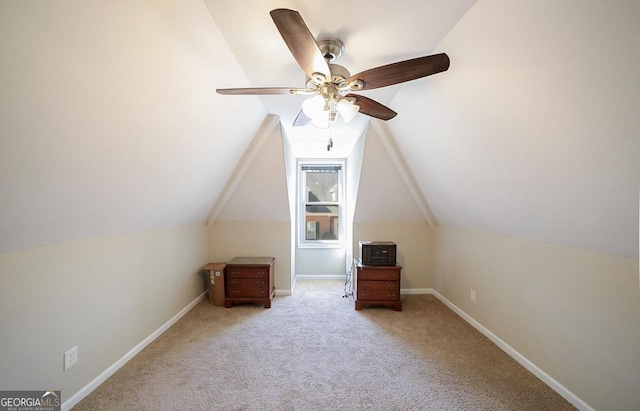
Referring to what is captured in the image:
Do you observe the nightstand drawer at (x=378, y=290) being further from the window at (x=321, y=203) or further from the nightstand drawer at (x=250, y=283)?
the window at (x=321, y=203)

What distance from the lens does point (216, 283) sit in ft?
11.0

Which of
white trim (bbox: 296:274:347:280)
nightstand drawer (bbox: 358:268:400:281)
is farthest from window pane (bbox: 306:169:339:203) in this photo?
nightstand drawer (bbox: 358:268:400:281)

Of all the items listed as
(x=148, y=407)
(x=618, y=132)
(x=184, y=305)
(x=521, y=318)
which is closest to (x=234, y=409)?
(x=148, y=407)

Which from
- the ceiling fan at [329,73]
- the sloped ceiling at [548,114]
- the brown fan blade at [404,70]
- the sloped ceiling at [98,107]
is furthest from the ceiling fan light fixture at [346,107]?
the sloped ceiling at [98,107]

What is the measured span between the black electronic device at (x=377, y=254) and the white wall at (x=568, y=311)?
38.7 inches

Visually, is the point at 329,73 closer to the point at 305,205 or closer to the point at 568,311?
the point at 568,311

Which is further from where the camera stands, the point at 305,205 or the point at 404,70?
the point at 305,205

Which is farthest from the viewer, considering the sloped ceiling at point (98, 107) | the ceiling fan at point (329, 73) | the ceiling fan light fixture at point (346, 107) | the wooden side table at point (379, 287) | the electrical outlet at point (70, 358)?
the wooden side table at point (379, 287)

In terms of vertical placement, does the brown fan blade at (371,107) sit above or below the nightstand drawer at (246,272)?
above

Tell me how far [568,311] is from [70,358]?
351 cm

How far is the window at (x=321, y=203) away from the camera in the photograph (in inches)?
189

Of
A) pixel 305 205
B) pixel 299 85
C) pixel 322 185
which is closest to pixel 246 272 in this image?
pixel 305 205

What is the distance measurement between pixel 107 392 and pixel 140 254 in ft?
3.53

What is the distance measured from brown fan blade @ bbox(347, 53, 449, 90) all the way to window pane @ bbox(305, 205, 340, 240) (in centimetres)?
347
